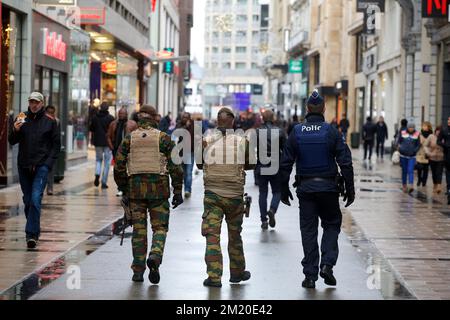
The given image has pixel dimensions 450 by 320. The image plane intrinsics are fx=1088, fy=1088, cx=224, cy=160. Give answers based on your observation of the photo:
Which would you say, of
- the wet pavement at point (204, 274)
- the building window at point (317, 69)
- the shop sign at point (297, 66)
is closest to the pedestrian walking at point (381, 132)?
the wet pavement at point (204, 274)

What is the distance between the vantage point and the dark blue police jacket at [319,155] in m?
10.5

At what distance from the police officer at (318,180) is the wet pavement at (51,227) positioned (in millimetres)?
2569

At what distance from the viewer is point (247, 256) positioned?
12.6 m

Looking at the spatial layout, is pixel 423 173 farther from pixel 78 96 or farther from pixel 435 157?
pixel 78 96

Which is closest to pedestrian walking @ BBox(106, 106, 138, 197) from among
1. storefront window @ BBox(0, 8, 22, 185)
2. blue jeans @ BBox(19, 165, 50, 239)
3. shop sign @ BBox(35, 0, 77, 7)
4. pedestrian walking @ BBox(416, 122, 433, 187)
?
storefront window @ BBox(0, 8, 22, 185)

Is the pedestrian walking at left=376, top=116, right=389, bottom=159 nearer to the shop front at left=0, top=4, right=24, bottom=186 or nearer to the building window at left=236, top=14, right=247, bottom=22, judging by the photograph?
the shop front at left=0, top=4, right=24, bottom=186

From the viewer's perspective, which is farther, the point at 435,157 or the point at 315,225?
the point at 435,157

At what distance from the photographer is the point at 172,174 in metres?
10.6

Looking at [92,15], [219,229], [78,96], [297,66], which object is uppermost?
[297,66]

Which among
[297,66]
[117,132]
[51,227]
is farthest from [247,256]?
[297,66]

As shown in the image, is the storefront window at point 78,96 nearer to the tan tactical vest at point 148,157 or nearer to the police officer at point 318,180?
the tan tactical vest at point 148,157

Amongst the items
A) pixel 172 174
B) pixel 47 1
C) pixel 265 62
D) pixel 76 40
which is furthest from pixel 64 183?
pixel 265 62

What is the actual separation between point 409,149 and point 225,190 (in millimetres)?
14226

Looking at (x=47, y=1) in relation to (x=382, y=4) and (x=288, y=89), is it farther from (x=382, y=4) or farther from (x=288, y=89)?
(x=288, y=89)
